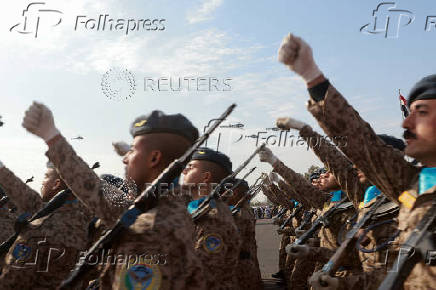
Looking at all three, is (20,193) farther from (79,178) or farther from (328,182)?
(328,182)

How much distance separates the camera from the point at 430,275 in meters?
2.01

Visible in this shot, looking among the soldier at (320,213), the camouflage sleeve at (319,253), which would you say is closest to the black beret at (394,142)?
the soldier at (320,213)

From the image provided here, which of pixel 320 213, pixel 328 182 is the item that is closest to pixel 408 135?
pixel 328 182

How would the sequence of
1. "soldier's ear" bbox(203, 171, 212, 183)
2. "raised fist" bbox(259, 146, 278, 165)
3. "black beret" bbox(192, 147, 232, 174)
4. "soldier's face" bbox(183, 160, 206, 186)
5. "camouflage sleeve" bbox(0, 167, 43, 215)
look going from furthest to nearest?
"raised fist" bbox(259, 146, 278, 165)
"black beret" bbox(192, 147, 232, 174)
"soldier's ear" bbox(203, 171, 212, 183)
"soldier's face" bbox(183, 160, 206, 186)
"camouflage sleeve" bbox(0, 167, 43, 215)

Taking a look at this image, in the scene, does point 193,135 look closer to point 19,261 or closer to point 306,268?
point 19,261

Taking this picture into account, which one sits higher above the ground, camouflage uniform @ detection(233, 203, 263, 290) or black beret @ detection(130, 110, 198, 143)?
black beret @ detection(130, 110, 198, 143)

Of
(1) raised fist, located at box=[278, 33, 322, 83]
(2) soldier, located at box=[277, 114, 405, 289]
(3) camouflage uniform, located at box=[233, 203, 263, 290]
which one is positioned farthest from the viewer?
(3) camouflage uniform, located at box=[233, 203, 263, 290]

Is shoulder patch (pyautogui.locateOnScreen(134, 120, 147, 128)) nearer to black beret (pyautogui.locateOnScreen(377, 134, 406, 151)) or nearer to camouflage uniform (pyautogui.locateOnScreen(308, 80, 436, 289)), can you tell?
camouflage uniform (pyautogui.locateOnScreen(308, 80, 436, 289))

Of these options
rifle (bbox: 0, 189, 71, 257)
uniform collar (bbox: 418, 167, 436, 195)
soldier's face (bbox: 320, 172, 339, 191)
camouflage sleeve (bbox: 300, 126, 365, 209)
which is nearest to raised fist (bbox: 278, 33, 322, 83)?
uniform collar (bbox: 418, 167, 436, 195)

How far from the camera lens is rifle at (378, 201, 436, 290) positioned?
5.41ft

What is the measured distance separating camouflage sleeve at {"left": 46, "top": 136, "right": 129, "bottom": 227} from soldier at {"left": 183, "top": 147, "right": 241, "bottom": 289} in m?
1.55

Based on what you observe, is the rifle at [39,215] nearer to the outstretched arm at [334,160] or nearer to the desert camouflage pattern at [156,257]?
the desert camouflage pattern at [156,257]

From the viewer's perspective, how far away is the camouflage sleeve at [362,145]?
7.22 ft

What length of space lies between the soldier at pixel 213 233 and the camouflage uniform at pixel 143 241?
1408 mm
